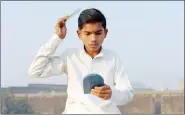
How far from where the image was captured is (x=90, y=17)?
1229 mm

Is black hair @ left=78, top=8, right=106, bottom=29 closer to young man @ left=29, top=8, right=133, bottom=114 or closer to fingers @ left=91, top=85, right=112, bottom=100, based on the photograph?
young man @ left=29, top=8, right=133, bottom=114

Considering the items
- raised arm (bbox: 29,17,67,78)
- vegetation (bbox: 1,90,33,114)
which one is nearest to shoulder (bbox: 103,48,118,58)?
raised arm (bbox: 29,17,67,78)

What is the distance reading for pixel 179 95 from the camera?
25297 mm

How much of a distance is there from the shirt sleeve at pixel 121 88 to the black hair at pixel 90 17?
0.49ft

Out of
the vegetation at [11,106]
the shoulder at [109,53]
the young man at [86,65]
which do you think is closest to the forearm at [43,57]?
the young man at [86,65]

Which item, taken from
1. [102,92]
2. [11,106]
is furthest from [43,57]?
[11,106]

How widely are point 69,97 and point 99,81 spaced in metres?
0.17

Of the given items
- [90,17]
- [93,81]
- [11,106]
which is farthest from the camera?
[11,106]

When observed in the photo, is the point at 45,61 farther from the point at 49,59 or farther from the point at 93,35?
the point at 93,35

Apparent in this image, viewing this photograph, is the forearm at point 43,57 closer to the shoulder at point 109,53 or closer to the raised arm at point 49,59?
the raised arm at point 49,59

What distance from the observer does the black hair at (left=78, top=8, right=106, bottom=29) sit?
1.23 meters

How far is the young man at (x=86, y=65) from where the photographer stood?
1203mm

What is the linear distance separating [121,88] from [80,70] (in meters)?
0.14

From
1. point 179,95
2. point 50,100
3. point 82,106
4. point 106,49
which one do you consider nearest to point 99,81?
point 82,106
